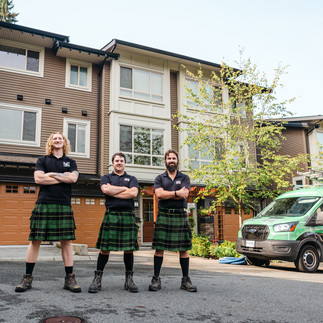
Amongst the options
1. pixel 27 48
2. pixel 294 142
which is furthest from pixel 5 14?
pixel 294 142

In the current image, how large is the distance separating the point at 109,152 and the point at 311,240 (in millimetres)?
10985

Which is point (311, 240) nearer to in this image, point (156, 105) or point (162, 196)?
point (162, 196)

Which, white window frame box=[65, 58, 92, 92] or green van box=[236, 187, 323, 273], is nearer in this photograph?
green van box=[236, 187, 323, 273]

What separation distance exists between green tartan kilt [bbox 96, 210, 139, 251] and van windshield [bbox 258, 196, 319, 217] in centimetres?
657

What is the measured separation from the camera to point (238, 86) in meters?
16.1

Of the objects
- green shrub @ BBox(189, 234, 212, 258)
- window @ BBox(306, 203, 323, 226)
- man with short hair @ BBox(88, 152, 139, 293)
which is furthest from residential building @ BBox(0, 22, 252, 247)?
man with short hair @ BBox(88, 152, 139, 293)

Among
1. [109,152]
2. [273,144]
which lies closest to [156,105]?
[109,152]

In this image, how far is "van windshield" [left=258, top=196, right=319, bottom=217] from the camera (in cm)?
1000

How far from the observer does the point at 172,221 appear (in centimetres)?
529

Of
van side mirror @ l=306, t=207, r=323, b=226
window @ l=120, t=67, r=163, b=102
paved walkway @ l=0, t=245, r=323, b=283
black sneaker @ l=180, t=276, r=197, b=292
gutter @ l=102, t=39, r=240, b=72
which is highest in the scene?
gutter @ l=102, t=39, r=240, b=72

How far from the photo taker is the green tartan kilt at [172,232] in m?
5.23

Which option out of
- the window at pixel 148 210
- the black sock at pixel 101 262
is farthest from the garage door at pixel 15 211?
the black sock at pixel 101 262

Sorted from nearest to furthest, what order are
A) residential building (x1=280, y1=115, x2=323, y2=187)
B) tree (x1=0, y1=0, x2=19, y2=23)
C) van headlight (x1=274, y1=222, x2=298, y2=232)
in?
van headlight (x1=274, y1=222, x2=298, y2=232) < residential building (x1=280, y1=115, x2=323, y2=187) < tree (x1=0, y1=0, x2=19, y2=23)

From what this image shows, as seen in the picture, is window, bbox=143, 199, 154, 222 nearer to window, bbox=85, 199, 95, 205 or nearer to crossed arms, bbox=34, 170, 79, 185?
window, bbox=85, 199, 95, 205
